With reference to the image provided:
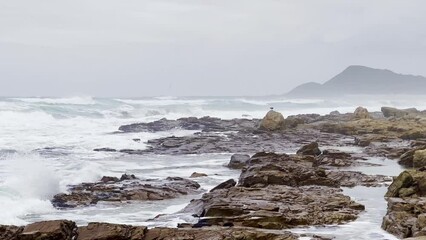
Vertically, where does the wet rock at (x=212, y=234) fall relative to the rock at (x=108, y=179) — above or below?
above

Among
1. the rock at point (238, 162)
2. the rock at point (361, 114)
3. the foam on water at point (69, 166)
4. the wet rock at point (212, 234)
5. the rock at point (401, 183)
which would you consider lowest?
the foam on water at point (69, 166)

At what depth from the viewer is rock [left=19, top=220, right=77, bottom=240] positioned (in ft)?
30.5

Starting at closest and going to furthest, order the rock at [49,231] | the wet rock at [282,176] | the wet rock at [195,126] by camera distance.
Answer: the rock at [49,231]
the wet rock at [282,176]
the wet rock at [195,126]

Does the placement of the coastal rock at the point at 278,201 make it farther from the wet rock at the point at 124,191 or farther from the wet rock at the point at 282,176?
the wet rock at the point at 124,191

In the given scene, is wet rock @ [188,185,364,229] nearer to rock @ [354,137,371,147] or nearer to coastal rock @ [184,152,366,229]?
coastal rock @ [184,152,366,229]

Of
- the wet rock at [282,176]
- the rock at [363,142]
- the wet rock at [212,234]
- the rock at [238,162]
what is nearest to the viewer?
the wet rock at [212,234]

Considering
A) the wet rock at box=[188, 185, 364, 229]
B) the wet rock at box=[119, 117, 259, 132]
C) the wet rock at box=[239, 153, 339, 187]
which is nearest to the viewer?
the wet rock at box=[188, 185, 364, 229]

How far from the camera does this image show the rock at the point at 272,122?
123ft

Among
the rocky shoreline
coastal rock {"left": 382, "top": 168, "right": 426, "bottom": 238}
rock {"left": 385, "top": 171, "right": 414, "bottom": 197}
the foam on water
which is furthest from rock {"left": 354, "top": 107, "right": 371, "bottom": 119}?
rock {"left": 385, "top": 171, "right": 414, "bottom": 197}

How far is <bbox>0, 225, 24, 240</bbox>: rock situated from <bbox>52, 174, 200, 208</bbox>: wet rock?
16.5ft

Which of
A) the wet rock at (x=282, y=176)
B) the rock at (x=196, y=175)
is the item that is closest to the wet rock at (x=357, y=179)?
the wet rock at (x=282, y=176)

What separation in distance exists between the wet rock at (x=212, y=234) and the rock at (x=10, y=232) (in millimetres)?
2164

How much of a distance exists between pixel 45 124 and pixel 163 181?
32434mm

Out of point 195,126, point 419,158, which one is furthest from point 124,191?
point 195,126
